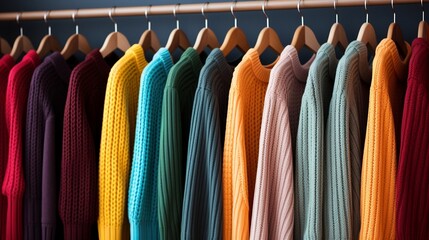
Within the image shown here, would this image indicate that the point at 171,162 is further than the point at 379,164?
Yes

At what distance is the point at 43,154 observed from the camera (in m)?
1.81

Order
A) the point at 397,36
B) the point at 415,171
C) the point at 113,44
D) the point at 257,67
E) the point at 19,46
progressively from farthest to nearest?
1. the point at 19,46
2. the point at 113,44
3. the point at 397,36
4. the point at 257,67
5. the point at 415,171

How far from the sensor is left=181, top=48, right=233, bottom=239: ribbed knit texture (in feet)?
5.37

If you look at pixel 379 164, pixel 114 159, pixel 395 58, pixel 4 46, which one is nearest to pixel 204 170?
pixel 114 159

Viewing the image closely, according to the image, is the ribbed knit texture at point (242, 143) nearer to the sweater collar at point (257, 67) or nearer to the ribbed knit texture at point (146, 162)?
the sweater collar at point (257, 67)

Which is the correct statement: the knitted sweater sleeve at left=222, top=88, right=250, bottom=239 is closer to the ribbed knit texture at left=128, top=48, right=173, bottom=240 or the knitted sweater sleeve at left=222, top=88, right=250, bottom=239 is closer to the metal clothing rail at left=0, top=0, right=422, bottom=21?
the ribbed knit texture at left=128, top=48, right=173, bottom=240

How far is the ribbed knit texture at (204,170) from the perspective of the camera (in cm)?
164

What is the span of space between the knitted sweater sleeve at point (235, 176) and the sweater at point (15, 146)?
1.79 ft

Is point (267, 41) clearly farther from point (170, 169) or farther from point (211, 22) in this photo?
point (170, 169)

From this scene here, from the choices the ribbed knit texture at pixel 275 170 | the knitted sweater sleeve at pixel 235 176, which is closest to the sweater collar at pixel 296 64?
the ribbed knit texture at pixel 275 170

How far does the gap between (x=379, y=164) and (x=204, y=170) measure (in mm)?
398

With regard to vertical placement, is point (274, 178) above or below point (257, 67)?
below

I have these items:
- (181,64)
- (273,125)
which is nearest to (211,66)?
(181,64)

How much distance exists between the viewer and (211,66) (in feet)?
5.55
